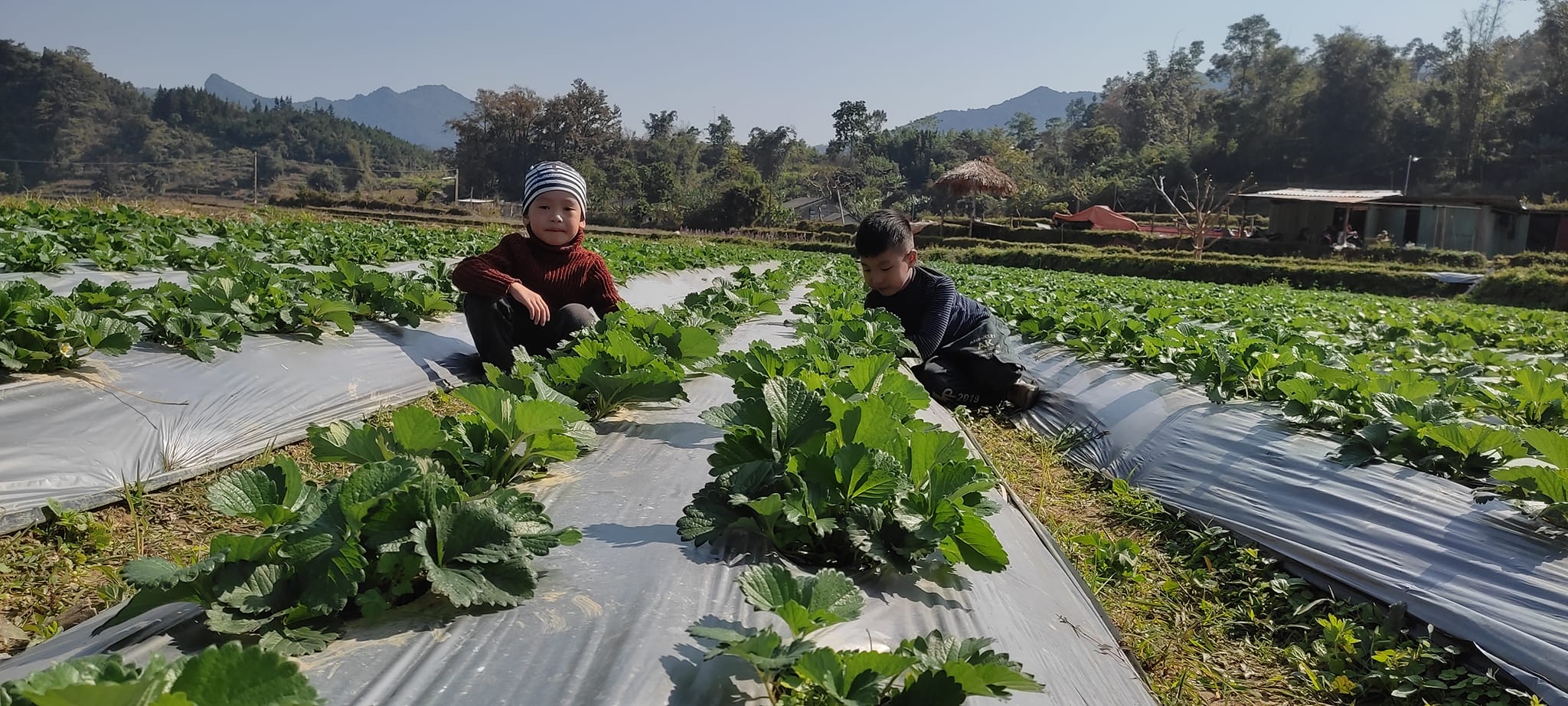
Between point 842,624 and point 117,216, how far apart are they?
14.0 meters

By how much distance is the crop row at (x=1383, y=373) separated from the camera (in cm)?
287

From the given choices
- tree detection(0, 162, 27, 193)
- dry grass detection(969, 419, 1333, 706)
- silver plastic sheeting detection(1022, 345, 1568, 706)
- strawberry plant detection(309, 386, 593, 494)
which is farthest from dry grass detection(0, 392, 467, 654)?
tree detection(0, 162, 27, 193)

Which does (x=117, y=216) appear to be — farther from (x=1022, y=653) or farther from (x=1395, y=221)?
(x=1395, y=221)

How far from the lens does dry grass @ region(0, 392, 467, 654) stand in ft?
6.91

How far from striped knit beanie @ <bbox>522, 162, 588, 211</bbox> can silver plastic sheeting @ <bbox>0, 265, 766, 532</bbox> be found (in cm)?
109

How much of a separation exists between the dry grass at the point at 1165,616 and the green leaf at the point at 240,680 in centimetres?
192

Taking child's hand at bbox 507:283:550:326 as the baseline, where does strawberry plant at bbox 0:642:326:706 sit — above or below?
below

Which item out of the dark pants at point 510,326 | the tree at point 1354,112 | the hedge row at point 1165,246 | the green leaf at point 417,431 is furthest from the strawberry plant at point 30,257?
the tree at point 1354,112

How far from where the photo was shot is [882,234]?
15.7 ft

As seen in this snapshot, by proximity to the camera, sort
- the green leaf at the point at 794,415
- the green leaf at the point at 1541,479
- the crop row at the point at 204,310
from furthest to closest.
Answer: the crop row at the point at 204,310
the green leaf at the point at 1541,479
the green leaf at the point at 794,415

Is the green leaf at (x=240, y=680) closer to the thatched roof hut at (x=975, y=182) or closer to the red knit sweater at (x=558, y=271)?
the red knit sweater at (x=558, y=271)

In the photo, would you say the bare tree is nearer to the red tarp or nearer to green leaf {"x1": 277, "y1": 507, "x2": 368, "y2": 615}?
the red tarp

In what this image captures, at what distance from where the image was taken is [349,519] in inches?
55.8

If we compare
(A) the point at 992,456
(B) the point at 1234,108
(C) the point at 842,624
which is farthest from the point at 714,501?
(B) the point at 1234,108
